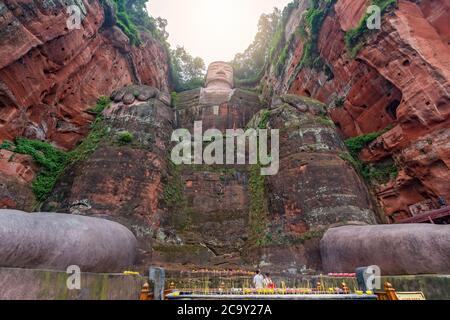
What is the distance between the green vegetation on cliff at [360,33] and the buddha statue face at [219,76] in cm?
1802

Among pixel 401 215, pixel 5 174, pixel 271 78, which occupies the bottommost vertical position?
pixel 401 215

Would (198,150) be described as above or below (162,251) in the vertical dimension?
above

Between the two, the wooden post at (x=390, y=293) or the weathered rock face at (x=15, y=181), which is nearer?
the wooden post at (x=390, y=293)

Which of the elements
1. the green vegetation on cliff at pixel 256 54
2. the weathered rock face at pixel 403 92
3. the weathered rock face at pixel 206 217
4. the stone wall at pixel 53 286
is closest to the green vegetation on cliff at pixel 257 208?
the weathered rock face at pixel 206 217

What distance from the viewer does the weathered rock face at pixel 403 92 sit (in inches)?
454

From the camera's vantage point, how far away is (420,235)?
254 inches

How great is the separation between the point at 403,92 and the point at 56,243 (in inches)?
561

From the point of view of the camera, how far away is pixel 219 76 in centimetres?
3275

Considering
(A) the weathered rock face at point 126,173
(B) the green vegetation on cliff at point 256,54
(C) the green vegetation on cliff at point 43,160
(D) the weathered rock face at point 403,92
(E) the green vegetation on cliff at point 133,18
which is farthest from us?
(B) the green vegetation on cliff at point 256,54

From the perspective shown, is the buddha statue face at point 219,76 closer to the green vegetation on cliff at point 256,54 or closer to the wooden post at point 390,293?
the green vegetation on cliff at point 256,54

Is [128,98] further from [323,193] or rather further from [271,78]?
[271,78]

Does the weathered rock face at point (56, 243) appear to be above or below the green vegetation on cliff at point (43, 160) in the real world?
below

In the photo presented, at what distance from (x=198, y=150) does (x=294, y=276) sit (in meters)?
10.8

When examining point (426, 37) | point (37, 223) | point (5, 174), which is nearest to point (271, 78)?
point (426, 37)
